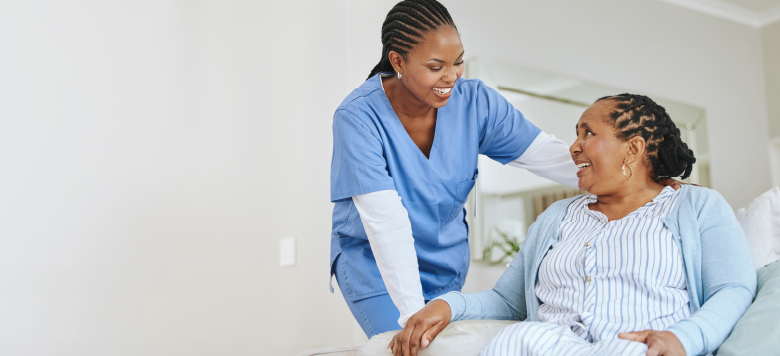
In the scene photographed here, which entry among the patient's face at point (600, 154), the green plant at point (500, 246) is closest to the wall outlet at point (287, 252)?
the green plant at point (500, 246)

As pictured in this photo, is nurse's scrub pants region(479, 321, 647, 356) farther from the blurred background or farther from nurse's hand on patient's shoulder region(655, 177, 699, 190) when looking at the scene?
the blurred background

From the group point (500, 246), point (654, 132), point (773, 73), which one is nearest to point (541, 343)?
point (654, 132)

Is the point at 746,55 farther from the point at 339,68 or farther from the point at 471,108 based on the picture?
the point at 471,108

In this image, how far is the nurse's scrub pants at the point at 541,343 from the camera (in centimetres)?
89

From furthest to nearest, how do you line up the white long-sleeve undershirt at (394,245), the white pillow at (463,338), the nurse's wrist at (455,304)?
1. the white long-sleeve undershirt at (394,245)
2. the nurse's wrist at (455,304)
3. the white pillow at (463,338)

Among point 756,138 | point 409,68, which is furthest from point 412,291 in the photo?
point 756,138

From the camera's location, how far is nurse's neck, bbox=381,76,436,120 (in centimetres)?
142

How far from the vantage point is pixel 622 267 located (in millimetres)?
1040

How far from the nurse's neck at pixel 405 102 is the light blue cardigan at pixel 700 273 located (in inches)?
15.5

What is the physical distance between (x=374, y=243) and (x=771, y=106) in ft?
12.2

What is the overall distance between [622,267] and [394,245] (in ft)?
1.47

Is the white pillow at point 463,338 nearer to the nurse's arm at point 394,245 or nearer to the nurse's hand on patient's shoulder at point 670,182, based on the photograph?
the nurse's arm at point 394,245

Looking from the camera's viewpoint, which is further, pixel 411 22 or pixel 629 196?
pixel 411 22

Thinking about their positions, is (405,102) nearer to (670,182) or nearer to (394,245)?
(394,245)
